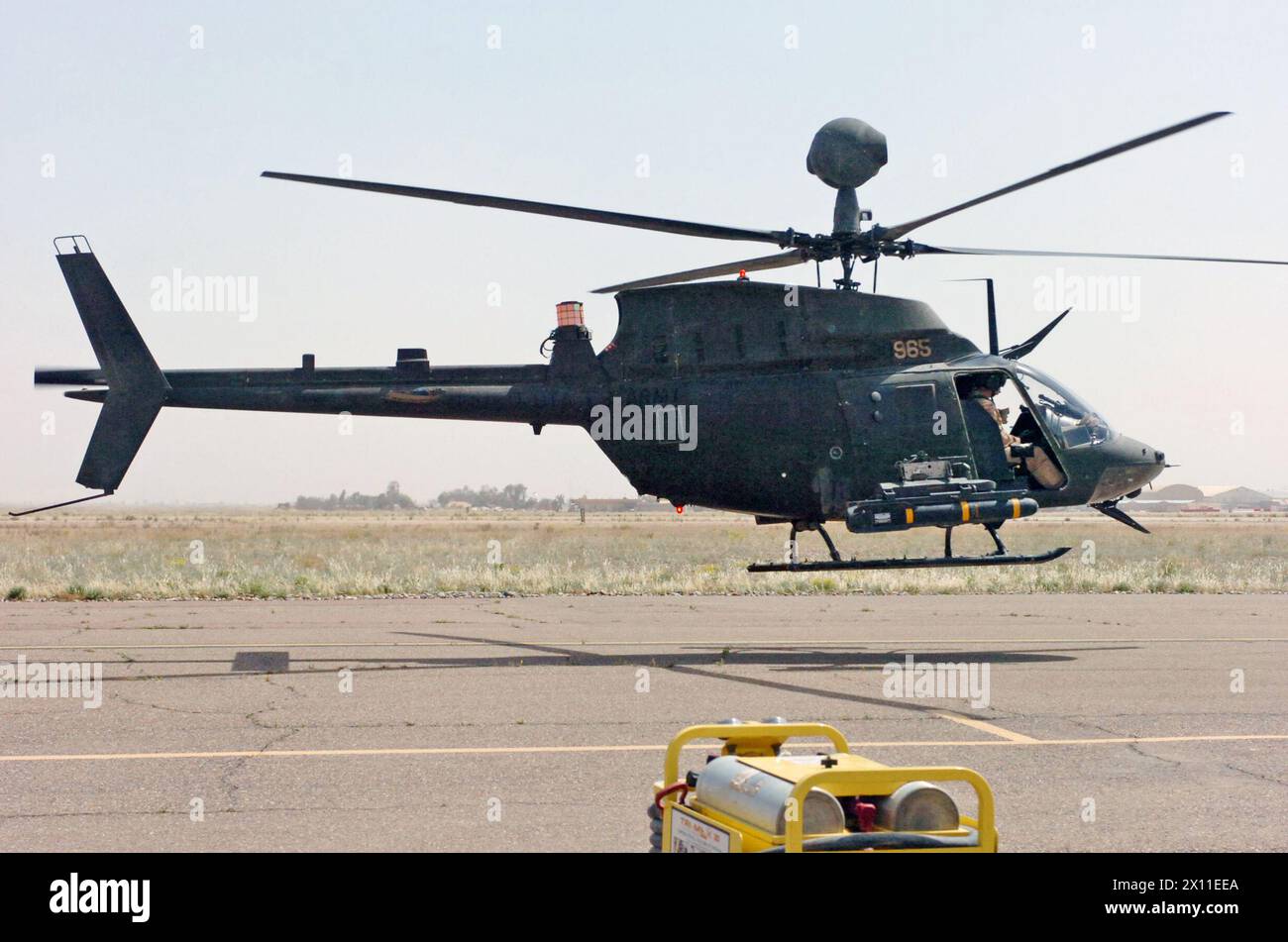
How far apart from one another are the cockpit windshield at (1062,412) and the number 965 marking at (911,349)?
1.19m

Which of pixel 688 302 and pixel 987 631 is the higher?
pixel 688 302

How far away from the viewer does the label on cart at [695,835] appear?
14.9 ft

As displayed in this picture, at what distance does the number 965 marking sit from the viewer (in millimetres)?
15938

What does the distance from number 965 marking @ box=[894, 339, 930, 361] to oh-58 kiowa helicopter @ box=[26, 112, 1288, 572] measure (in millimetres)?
25

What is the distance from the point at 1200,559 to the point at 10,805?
40.5 metres

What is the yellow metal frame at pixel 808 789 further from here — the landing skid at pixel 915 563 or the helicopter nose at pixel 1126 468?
the helicopter nose at pixel 1126 468

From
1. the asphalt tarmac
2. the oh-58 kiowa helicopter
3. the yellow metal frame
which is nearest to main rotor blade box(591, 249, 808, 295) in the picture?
the oh-58 kiowa helicopter

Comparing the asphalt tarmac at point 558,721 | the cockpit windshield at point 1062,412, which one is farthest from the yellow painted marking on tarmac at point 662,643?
the cockpit windshield at point 1062,412

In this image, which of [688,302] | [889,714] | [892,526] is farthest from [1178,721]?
[688,302]

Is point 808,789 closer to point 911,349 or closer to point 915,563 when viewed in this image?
point 915,563

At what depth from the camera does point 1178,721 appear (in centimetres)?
1099

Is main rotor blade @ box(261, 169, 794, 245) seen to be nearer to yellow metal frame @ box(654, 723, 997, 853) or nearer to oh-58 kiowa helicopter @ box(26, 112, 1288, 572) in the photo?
oh-58 kiowa helicopter @ box(26, 112, 1288, 572)

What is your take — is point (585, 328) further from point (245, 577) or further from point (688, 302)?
point (245, 577)

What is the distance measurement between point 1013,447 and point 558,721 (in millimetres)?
8007
